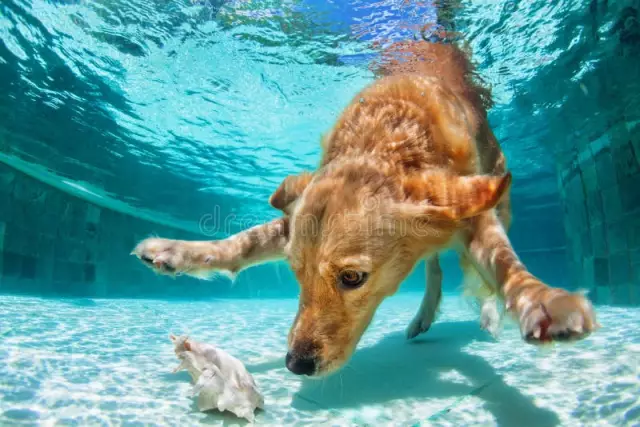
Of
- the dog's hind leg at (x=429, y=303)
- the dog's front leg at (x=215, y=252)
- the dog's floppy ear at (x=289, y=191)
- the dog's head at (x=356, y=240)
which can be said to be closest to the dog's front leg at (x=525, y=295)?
the dog's head at (x=356, y=240)

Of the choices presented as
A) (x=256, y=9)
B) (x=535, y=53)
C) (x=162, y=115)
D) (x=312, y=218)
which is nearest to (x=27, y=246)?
(x=162, y=115)

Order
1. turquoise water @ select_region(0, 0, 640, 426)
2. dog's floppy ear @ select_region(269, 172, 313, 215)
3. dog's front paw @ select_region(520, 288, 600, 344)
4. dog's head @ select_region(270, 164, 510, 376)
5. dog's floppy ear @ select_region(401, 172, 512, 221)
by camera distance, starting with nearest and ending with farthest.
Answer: dog's front paw @ select_region(520, 288, 600, 344) < dog's floppy ear @ select_region(401, 172, 512, 221) < dog's head @ select_region(270, 164, 510, 376) < turquoise water @ select_region(0, 0, 640, 426) < dog's floppy ear @ select_region(269, 172, 313, 215)

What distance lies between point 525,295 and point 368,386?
153 centimetres

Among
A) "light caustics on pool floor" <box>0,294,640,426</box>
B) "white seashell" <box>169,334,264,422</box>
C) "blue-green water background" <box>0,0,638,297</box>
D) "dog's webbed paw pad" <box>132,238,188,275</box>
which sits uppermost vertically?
"blue-green water background" <box>0,0,638,297</box>

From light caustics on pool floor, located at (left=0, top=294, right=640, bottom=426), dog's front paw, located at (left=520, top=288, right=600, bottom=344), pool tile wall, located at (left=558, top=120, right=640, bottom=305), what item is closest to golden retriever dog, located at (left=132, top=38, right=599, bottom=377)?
dog's front paw, located at (left=520, top=288, right=600, bottom=344)

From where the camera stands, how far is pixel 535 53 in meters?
9.88

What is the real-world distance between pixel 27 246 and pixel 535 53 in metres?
18.1

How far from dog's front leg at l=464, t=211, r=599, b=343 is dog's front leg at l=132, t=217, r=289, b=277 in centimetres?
178

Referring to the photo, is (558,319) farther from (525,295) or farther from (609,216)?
(609,216)

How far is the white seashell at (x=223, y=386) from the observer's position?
7.70 feet

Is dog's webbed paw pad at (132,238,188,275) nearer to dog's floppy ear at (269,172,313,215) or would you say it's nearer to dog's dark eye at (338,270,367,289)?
dog's floppy ear at (269,172,313,215)

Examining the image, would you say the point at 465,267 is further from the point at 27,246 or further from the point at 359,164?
the point at 27,246

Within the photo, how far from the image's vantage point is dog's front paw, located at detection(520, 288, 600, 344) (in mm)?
1684

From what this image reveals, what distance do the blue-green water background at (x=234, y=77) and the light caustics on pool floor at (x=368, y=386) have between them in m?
6.49
